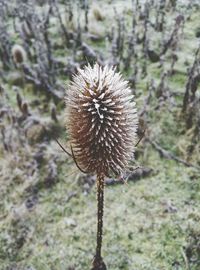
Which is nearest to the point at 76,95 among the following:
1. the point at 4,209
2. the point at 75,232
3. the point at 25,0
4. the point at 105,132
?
the point at 105,132

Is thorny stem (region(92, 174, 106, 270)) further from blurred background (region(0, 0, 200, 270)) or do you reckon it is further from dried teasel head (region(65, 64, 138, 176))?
blurred background (region(0, 0, 200, 270))

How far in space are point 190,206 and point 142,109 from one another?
1.32 metres

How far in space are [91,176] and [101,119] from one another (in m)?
2.10

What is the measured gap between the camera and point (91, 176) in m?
4.58

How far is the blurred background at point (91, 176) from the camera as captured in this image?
398cm

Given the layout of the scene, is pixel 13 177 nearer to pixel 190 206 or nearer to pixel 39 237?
pixel 39 237

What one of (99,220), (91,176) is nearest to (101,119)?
(99,220)

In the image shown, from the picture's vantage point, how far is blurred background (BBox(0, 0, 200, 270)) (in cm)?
398

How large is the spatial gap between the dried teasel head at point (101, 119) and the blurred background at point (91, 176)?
599mm

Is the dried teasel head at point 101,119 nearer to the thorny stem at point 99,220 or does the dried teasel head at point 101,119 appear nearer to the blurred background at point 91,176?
the thorny stem at point 99,220

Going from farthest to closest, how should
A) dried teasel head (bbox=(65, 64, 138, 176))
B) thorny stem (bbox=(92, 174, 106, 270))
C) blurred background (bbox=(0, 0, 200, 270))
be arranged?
1. blurred background (bbox=(0, 0, 200, 270))
2. thorny stem (bbox=(92, 174, 106, 270))
3. dried teasel head (bbox=(65, 64, 138, 176))

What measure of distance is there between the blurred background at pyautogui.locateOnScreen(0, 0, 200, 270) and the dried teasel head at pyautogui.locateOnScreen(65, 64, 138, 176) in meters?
0.60

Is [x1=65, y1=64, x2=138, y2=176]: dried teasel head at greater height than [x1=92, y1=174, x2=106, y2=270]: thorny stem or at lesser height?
greater

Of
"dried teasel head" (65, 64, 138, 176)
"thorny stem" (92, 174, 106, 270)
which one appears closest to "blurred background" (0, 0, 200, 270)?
"thorny stem" (92, 174, 106, 270)
